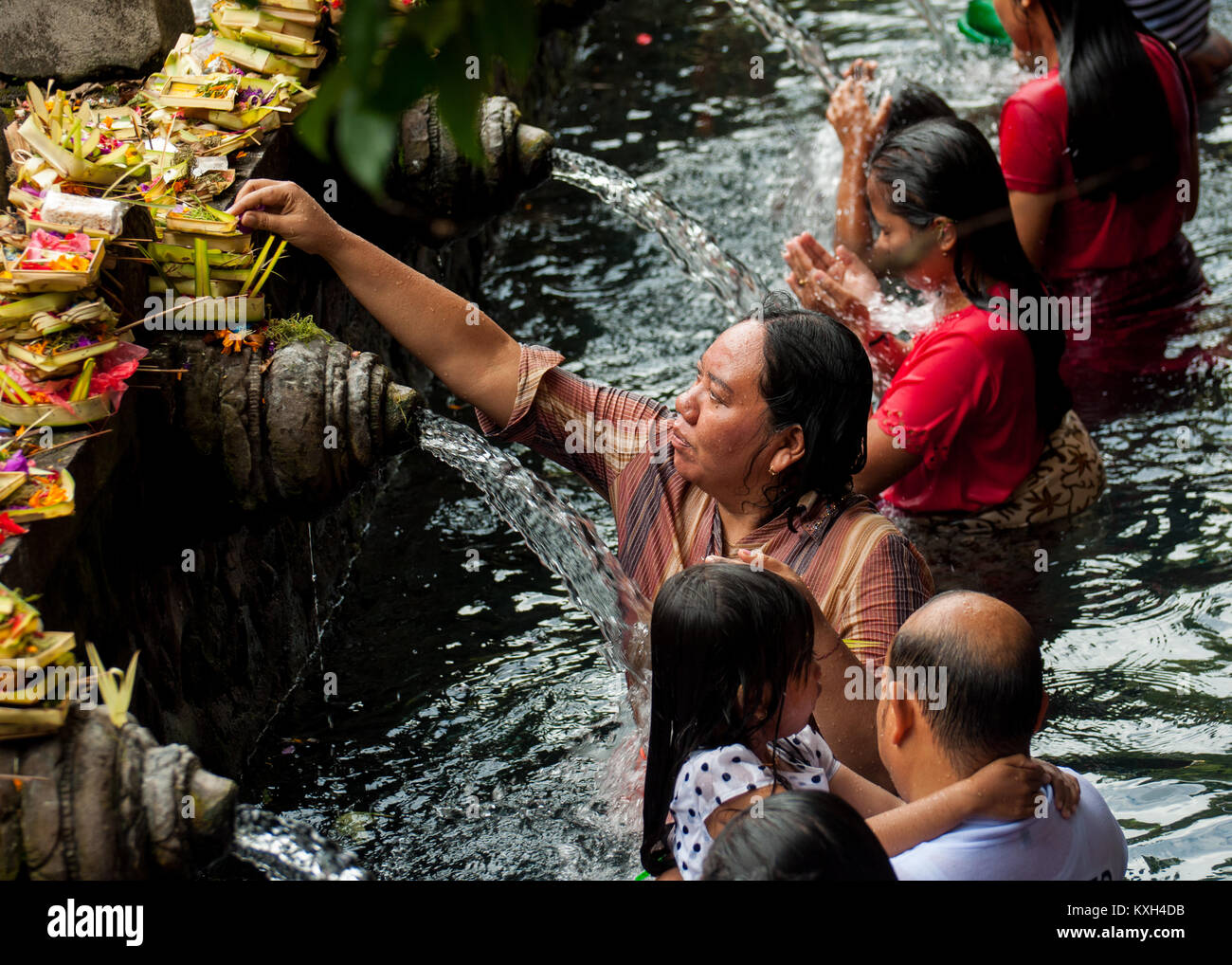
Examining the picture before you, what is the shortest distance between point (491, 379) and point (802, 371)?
2.35 ft

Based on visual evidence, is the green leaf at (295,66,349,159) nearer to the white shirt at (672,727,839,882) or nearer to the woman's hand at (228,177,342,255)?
the white shirt at (672,727,839,882)

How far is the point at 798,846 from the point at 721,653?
43cm

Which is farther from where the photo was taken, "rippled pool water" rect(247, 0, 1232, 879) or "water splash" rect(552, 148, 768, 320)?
"water splash" rect(552, 148, 768, 320)

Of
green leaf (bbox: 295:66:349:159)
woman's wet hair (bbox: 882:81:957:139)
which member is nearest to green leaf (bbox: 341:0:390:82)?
green leaf (bbox: 295:66:349:159)

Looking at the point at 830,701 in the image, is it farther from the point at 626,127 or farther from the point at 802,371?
the point at 626,127

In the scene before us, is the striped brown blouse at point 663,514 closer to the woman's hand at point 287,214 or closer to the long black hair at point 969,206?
the woman's hand at point 287,214

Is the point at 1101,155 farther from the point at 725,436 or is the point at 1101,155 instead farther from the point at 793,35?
the point at 793,35

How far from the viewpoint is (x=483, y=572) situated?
420 centimetres

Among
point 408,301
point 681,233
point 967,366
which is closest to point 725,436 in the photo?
point 408,301

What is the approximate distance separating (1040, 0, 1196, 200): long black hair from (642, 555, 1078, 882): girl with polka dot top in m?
2.28

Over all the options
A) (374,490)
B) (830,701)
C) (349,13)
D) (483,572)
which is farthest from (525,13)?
(374,490)

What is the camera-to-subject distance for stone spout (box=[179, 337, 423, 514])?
9.18 feet

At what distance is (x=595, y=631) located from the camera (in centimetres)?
389

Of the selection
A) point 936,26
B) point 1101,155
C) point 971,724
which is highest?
point 936,26
